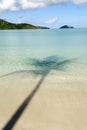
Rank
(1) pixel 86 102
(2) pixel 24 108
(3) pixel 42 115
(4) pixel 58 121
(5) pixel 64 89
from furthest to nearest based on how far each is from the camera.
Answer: (5) pixel 64 89 < (1) pixel 86 102 < (2) pixel 24 108 < (3) pixel 42 115 < (4) pixel 58 121

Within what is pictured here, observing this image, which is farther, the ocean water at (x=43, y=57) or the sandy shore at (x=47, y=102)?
the ocean water at (x=43, y=57)

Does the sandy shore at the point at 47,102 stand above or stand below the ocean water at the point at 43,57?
above

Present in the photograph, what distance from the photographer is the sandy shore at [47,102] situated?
8445 mm

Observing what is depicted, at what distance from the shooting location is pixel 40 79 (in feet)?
49.6

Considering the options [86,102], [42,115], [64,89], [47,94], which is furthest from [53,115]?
[64,89]

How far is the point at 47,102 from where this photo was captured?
10.7 metres

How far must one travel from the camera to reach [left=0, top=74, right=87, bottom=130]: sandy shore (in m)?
8.45

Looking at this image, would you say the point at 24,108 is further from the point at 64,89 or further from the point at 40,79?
the point at 40,79

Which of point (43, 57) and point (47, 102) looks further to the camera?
point (43, 57)

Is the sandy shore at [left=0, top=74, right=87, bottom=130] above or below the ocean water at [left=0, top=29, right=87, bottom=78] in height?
above

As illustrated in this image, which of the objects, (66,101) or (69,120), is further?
(66,101)

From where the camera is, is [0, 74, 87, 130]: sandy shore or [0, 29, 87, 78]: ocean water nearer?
[0, 74, 87, 130]: sandy shore

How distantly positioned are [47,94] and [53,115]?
2892mm

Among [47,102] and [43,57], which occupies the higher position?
[47,102]
